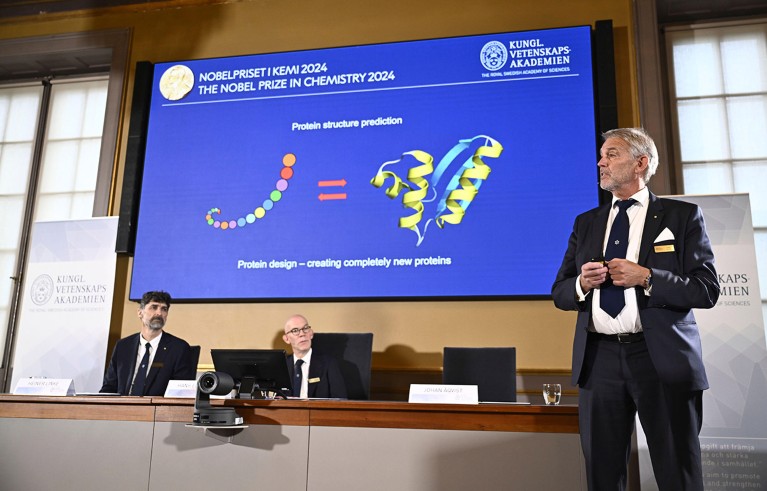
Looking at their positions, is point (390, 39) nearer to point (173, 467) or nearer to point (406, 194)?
point (406, 194)

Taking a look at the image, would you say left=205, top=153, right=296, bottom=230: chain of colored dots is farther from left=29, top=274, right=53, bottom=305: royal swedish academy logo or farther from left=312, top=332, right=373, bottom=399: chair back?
left=29, top=274, right=53, bottom=305: royal swedish academy logo

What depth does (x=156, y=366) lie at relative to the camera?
155 inches

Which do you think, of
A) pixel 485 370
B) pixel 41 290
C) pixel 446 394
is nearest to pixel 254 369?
pixel 446 394

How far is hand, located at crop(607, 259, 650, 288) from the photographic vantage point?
1972 millimetres

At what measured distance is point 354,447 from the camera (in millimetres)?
2471

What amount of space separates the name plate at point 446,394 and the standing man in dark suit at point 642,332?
530mm

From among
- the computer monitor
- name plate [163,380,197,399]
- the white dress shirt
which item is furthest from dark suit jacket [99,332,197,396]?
the white dress shirt

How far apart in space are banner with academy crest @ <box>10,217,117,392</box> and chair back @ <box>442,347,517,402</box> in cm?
237

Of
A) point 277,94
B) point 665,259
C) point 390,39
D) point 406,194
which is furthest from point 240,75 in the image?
point 665,259

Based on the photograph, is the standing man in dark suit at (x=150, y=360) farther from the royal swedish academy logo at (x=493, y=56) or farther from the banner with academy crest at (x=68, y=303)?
the royal swedish academy logo at (x=493, y=56)

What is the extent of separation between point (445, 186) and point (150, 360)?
6.88ft

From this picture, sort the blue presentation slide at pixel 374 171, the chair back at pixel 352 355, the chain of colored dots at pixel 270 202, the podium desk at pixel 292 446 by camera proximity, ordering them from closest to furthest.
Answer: the podium desk at pixel 292 446, the chair back at pixel 352 355, the blue presentation slide at pixel 374 171, the chain of colored dots at pixel 270 202

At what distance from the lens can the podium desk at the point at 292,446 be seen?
234 cm

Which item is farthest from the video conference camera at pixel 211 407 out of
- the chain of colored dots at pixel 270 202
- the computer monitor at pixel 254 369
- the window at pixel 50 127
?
the window at pixel 50 127
